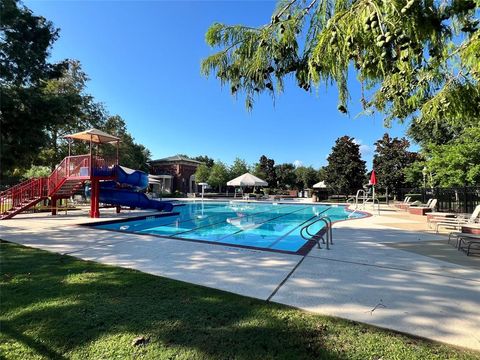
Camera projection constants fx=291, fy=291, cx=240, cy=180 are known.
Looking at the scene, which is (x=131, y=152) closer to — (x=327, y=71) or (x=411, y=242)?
(x=411, y=242)

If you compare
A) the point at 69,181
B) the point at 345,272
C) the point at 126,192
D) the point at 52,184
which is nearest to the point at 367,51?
the point at 345,272

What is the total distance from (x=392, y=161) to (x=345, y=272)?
2876 centimetres

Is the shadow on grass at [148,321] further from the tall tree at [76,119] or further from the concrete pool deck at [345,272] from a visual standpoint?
the tall tree at [76,119]

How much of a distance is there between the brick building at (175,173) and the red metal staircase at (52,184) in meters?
30.5

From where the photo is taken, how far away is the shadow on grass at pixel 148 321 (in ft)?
8.53

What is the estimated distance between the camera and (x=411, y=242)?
307 inches

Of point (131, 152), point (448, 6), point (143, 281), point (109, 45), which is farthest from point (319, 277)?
Result: point (131, 152)

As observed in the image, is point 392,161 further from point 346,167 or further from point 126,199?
point 126,199

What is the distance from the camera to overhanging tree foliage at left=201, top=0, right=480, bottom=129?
1619 mm

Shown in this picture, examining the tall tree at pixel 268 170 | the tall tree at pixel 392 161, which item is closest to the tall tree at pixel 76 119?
the tall tree at pixel 268 170

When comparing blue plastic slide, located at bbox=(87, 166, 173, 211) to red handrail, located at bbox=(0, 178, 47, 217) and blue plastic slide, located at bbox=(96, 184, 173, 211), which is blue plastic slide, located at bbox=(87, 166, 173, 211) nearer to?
blue plastic slide, located at bbox=(96, 184, 173, 211)

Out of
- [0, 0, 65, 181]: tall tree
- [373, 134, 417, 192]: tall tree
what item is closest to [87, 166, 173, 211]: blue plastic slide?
[0, 0, 65, 181]: tall tree

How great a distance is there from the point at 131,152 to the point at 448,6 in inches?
1337

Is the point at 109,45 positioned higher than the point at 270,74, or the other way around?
the point at 109,45
